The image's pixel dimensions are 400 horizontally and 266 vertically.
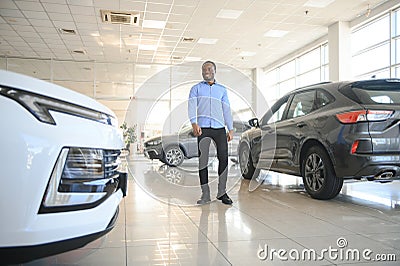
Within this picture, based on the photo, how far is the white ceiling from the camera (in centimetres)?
770

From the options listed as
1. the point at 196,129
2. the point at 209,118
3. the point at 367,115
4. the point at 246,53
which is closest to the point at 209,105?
the point at 209,118

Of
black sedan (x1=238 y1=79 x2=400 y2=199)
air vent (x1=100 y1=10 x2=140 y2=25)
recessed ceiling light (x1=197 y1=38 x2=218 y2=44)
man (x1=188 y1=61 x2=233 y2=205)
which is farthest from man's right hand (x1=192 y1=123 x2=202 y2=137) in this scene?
recessed ceiling light (x1=197 y1=38 x2=218 y2=44)

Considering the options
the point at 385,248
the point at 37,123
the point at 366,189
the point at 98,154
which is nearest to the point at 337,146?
the point at 385,248

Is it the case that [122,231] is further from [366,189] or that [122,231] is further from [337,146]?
[366,189]

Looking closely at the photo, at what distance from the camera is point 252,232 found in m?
2.26

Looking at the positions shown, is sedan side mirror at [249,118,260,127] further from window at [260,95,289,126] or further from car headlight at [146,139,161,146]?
car headlight at [146,139,161,146]

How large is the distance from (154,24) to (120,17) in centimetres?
90

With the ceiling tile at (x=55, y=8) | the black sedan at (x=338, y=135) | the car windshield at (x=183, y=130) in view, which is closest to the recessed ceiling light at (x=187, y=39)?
the ceiling tile at (x=55, y=8)

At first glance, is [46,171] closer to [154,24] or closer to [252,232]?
[252,232]

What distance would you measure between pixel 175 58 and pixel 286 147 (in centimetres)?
927

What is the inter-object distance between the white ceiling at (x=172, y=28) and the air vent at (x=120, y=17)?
0.15m

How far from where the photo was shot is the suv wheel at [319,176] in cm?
320

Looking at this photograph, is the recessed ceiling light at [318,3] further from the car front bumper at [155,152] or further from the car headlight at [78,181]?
the car headlight at [78,181]

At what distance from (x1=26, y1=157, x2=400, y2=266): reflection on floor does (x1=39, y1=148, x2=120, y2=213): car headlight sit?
576mm
